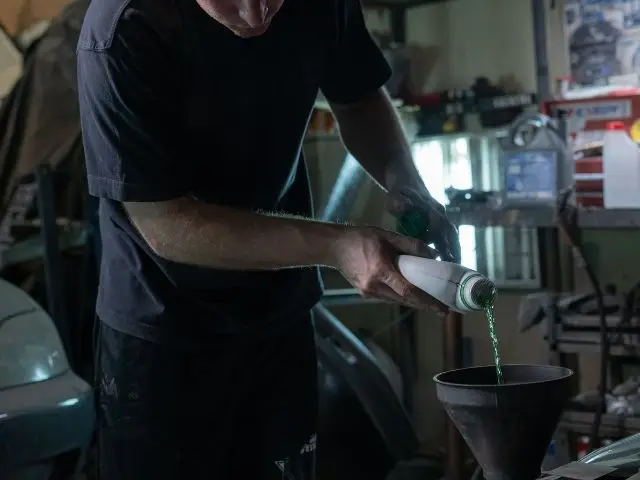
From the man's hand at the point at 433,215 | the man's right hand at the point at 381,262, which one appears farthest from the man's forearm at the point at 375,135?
the man's right hand at the point at 381,262

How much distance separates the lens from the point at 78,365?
7.61ft

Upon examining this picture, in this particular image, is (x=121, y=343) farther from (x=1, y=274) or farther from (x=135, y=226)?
(x=1, y=274)

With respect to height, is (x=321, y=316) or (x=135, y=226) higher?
(x=135, y=226)

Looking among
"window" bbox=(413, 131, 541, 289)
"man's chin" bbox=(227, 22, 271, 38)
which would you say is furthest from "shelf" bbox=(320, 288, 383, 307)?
"man's chin" bbox=(227, 22, 271, 38)

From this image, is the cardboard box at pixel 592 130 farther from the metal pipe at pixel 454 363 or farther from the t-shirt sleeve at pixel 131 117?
the t-shirt sleeve at pixel 131 117

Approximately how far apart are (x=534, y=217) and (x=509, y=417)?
1.38 metres

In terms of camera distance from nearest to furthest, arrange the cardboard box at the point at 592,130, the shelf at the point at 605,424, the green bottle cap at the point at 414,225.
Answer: the green bottle cap at the point at 414,225 < the shelf at the point at 605,424 < the cardboard box at the point at 592,130

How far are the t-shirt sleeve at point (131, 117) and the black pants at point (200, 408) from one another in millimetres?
272

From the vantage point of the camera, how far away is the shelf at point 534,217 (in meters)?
1.99

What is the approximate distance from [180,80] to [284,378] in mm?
472

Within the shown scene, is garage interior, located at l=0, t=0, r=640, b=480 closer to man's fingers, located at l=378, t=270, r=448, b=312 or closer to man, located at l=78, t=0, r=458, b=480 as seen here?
man, located at l=78, t=0, r=458, b=480

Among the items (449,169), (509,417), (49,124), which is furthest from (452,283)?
(449,169)

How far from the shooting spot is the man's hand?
1127 mm

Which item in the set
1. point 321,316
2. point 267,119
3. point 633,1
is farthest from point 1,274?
point 633,1
